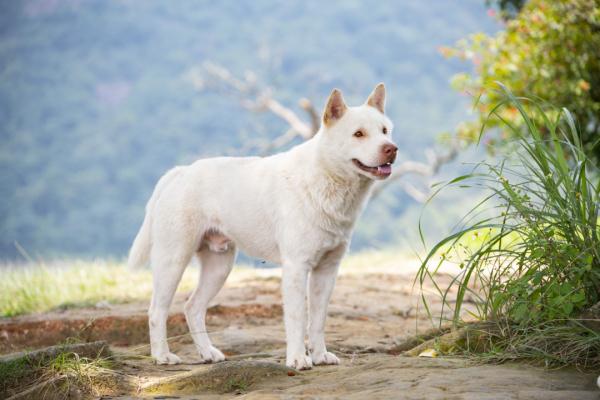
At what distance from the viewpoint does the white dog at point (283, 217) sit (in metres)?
3.91

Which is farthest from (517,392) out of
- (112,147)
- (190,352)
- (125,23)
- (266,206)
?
(125,23)

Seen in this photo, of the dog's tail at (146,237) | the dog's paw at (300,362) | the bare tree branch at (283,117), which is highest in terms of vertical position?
the bare tree branch at (283,117)

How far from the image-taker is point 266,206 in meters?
4.17

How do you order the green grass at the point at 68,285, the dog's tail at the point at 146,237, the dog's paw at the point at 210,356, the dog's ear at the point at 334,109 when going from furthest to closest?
the green grass at the point at 68,285
the dog's tail at the point at 146,237
the dog's paw at the point at 210,356
the dog's ear at the point at 334,109

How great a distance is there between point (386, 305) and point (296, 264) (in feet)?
8.61

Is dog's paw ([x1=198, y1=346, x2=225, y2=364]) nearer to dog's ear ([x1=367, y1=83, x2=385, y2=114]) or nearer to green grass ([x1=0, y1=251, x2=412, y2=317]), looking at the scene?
dog's ear ([x1=367, y1=83, x2=385, y2=114])

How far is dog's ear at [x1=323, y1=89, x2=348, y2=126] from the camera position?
3980mm

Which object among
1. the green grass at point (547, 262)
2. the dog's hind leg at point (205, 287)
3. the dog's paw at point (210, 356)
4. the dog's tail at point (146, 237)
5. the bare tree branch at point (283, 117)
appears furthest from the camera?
the bare tree branch at point (283, 117)

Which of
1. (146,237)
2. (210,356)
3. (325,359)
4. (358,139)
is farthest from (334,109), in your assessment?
(210,356)

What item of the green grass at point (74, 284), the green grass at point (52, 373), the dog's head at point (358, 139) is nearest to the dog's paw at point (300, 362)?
the green grass at point (52, 373)

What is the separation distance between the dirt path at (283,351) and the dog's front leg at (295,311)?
5.1 inches

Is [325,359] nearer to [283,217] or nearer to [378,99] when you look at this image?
[283,217]

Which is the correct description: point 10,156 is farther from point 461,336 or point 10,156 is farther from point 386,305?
point 461,336

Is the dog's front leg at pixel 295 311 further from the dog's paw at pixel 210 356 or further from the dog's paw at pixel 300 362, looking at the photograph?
the dog's paw at pixel 210 356
